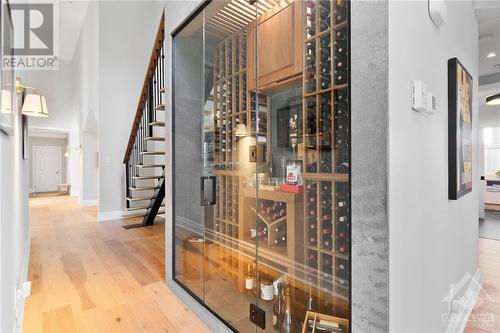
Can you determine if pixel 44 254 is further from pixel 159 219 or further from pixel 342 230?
pixel 342 230

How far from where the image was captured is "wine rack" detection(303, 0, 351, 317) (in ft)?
4.35

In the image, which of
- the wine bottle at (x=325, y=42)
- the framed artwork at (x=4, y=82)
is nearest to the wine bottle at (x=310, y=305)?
the wine bottle at (x=325, y=42)

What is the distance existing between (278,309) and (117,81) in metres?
5.49

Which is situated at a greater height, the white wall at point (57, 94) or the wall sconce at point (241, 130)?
the white wall at point (57, 94)

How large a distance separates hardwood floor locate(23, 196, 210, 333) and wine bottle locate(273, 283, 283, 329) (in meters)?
0.48

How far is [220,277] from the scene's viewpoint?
2.14 meters

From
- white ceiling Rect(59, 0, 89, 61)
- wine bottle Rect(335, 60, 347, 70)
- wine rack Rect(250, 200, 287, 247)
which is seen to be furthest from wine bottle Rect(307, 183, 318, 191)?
white ceiling Rect(59, 0, 89, 61)

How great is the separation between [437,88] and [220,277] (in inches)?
78.4

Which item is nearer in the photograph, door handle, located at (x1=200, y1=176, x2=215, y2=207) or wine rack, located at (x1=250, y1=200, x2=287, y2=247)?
wine rack, located at (x1=250, y1=200, x2=287, y2=247)

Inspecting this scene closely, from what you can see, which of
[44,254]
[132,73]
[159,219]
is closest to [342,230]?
[44,254]

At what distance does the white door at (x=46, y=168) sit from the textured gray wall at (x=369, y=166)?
13.3m

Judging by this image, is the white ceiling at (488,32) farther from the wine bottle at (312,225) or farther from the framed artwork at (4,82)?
the framed artwork at (4,82)

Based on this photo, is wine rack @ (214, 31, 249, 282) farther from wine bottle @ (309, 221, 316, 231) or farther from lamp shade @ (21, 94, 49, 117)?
lamp shade @ (21, 94, 49, 117)

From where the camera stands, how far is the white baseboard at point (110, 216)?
201 inches
